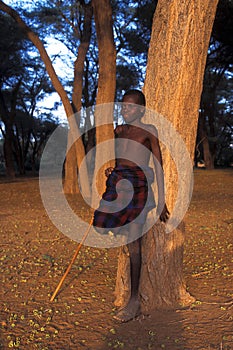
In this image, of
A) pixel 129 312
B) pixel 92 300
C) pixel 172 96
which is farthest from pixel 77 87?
pixel 129 312

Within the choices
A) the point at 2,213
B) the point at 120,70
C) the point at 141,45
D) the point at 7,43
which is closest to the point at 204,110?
the point at 120,70

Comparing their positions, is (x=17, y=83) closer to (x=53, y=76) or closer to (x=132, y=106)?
(x=53, y=76)

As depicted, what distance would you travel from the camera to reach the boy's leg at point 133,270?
3346mm

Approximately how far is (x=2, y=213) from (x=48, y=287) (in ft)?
17.0

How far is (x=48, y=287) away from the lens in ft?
13.8

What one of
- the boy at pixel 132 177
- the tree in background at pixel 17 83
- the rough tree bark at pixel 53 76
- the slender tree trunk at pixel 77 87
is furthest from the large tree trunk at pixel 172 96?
the tree in background at pixel 17 83

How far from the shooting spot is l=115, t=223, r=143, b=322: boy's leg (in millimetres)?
3346

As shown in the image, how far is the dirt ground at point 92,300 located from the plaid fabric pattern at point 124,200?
82 cm

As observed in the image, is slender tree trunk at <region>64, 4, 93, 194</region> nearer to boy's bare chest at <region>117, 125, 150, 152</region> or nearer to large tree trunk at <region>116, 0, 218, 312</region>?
large tree trunk at <region>116, 0, 218, 312</region>

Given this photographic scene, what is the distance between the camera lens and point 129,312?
337 centimetres

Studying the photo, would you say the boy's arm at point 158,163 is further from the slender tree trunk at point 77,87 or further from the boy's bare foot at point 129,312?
the slender tree trunk at point 77,87

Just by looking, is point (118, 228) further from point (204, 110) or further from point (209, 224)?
point (204, 110)

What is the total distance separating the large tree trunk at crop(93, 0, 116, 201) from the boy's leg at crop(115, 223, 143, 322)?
5.12 meters

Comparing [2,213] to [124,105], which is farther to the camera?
[2,213]
